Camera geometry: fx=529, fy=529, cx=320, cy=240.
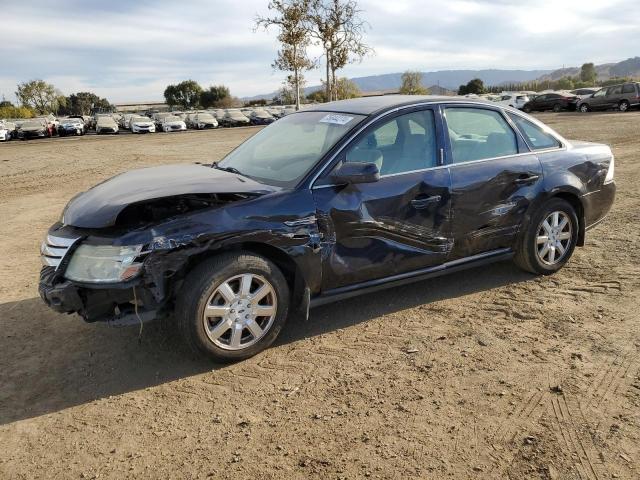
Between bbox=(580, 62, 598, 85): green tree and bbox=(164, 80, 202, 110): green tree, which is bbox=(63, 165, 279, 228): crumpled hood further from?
bbox=(580, 62, 598, 85): green tree

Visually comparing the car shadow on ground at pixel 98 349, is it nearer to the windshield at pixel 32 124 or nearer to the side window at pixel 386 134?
the side window at pixel 386 134

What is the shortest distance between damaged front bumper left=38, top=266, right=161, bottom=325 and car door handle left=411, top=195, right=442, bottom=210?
201cm

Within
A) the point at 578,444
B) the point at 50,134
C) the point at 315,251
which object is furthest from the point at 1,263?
the point at 50,134

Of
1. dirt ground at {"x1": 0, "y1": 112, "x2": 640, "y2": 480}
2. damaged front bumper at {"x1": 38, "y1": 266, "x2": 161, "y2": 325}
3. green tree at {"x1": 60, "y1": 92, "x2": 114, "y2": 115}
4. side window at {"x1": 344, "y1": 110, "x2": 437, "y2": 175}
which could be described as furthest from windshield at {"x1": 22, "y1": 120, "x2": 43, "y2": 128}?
green tree at {"x1": 60, "y1": 92, "x2": 114, "y2": 115}

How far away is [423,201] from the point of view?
4.09 m

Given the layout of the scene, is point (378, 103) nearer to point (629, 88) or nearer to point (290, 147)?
point (290, 147)

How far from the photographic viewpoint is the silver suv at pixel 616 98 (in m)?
29.1

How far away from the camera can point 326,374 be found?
3430 millimetres

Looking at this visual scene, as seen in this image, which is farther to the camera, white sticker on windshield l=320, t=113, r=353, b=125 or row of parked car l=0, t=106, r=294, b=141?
row of parked car l=0, t=106, r=294, b=141

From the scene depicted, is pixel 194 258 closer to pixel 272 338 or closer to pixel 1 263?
pixel 272 338

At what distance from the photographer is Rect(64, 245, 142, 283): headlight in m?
3.19

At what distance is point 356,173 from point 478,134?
1487 mm

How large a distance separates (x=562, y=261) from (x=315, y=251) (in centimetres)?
270

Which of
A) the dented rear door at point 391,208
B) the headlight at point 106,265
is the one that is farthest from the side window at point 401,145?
the headlight at point 106,265
